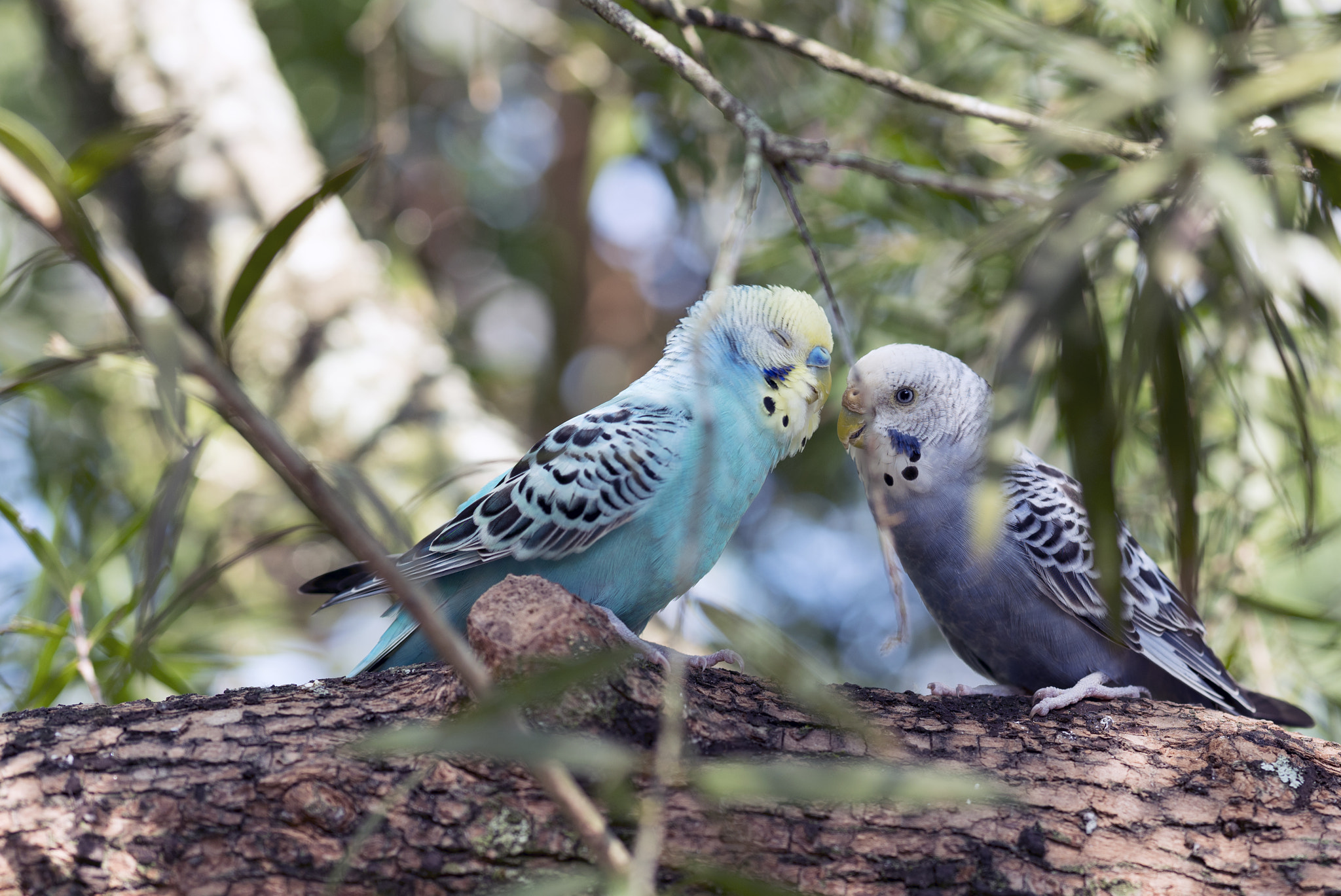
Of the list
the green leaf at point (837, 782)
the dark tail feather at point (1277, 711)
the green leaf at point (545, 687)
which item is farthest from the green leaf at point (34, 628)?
the dark tail feather at point (1277, 711)

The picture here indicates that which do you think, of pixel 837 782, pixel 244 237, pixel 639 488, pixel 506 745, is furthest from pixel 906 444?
pixel 244 237

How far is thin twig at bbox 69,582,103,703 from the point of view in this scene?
8.00 feet

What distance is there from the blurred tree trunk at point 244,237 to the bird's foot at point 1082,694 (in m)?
2.58

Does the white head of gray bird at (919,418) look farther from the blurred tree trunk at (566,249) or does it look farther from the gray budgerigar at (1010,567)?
the blurred tree trunk at (566,249)

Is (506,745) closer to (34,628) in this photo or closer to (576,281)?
(34,628)

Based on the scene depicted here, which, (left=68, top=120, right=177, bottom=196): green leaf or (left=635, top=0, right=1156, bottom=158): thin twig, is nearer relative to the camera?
(left=68, top=120, right=177, bottom=196): green leaf

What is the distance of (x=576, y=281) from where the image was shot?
22.0 feet

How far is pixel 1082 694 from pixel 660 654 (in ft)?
3.72

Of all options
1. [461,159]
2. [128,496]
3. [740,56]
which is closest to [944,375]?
[740,56]

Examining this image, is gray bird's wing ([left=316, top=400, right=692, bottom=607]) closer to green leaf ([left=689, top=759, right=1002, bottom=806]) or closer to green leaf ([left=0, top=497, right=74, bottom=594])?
green leaf ([left=0, top=497, right=74, bottom=594])

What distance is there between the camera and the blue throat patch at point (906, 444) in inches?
109

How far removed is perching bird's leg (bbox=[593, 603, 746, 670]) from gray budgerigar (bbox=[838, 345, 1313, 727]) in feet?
2.10

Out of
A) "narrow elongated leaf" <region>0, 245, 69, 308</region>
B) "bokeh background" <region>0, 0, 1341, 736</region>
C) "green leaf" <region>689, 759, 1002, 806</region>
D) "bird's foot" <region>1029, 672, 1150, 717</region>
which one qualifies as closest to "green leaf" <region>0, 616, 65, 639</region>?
"bokeh background" <region>0, 0, 1341, 736</region>

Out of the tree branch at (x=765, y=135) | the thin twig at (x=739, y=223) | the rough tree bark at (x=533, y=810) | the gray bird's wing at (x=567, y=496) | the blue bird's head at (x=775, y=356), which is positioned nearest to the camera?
the thin twig at (x=739, y=223)
